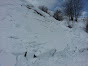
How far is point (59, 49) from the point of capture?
3844 millimetres

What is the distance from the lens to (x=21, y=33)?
147 inches

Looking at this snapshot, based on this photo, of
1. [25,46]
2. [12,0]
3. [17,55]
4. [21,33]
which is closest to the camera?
[17,55]

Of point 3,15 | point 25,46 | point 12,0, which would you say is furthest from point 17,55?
point 12,0

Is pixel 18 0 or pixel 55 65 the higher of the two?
pixel 18 0

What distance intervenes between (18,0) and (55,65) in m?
5.93

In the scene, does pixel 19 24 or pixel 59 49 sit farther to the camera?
pixel 19 24

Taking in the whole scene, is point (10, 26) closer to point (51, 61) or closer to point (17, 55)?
point (17, 55)

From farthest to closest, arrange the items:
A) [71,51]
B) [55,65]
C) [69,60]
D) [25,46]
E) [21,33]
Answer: [71,51]
[21,33]
[69,60]
[25,46]
[55,65]

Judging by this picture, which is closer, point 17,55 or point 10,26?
point 17,55

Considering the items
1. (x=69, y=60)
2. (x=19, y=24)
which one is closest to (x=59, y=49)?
(x=69, y=60)

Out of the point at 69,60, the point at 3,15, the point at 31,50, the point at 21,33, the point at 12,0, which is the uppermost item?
the point at 12,0

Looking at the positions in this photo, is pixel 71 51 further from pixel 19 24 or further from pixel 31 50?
pixel 19 24

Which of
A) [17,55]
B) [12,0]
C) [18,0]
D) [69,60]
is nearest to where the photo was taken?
[17,55]

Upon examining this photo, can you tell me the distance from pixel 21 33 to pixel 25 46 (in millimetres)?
826
